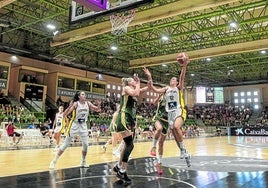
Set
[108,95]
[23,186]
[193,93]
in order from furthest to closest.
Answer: [193,93]
[108,95]
[23,186]

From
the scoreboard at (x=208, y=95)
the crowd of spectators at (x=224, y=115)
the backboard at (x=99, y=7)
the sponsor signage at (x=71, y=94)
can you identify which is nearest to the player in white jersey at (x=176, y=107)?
the backboard at (x=99, y=7)

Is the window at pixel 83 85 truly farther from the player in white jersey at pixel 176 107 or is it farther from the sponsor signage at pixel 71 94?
the player in white jersey at pixel 176 107

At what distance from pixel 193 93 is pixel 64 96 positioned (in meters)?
21.8

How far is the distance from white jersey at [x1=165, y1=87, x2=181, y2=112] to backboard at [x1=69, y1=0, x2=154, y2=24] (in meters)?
3.25

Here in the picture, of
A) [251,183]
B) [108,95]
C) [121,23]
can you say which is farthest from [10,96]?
[251,183]

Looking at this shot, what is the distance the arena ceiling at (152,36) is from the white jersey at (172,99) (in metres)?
7.38

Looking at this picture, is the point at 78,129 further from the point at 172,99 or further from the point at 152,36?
the point at 152,36

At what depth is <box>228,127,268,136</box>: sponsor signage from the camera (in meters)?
26.1

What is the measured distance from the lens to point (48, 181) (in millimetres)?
4910

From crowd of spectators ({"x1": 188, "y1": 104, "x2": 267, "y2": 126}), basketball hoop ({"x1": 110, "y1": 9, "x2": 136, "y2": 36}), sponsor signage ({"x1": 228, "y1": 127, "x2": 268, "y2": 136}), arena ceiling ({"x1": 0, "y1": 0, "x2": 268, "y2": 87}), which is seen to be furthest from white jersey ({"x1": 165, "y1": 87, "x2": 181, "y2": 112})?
crowd of spectators ({"x1": 188, "y1": 104, "x2": 267, "y2": 126})

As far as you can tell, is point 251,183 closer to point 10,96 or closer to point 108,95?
point 10,96

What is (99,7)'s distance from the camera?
7.89m

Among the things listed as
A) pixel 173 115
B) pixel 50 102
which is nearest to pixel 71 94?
pixel 50 102

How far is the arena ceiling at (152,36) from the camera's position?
50.5ft
